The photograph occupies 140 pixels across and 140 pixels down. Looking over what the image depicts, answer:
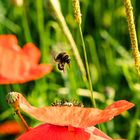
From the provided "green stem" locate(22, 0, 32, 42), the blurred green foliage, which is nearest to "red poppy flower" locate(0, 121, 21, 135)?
the blurred green foliage

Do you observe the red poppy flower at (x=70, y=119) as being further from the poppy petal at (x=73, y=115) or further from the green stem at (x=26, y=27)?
the green stem at (x=26, y=27)

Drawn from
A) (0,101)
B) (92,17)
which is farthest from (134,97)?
(92,17)

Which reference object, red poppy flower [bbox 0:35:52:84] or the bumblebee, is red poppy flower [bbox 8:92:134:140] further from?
red poppy flower [bbox 0:35:52:84]

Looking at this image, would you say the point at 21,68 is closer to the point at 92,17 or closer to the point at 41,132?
the point at 92,17

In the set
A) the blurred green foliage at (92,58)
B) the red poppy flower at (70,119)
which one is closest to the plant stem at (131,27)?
the red poppy flower at (70,119)

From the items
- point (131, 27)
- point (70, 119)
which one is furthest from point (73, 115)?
point (131, 27)

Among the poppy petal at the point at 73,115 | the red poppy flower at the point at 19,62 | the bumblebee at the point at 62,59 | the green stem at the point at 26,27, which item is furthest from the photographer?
the green stem at the point at 26,27

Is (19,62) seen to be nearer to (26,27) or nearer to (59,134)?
(26,27)
